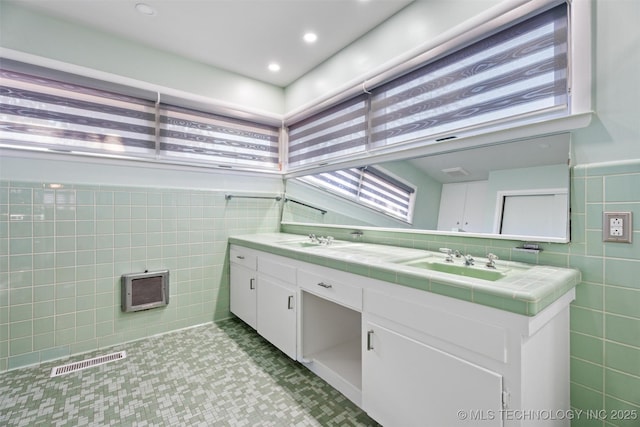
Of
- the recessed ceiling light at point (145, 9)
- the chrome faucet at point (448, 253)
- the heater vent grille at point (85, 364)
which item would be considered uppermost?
the recessed ceiling light at point (145, 9)

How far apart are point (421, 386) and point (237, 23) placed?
103 inches

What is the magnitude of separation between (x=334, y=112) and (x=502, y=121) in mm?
1480

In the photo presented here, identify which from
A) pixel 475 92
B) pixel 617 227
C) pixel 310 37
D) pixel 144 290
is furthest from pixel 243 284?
pixel 617 227

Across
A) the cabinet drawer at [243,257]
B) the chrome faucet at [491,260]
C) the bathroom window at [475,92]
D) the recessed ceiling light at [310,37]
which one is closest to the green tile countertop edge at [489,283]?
the chrome faucet at [491,260]

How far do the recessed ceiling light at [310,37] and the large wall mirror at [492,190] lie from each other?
1.19 metres

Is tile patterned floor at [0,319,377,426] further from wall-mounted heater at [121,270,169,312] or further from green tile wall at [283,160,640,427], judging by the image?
green tile wall at [283,160,640,427]

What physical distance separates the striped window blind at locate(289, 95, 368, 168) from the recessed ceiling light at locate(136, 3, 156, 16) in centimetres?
150

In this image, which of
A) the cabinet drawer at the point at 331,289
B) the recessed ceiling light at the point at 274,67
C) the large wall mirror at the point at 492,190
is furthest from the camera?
the recessed ceiling light at the point at 274,67

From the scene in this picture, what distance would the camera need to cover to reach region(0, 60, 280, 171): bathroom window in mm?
2021

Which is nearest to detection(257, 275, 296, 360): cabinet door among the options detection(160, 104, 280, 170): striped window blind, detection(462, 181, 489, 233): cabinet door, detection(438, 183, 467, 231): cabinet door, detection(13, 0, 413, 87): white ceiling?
detection(438, 183, 467, 231): cabinet door

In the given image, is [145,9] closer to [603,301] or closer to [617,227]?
[617,227]

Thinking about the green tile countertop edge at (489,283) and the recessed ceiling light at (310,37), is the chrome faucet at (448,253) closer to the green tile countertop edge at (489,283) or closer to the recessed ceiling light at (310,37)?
the green tile countertop edge at (489,283)

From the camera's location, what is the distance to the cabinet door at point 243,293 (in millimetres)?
2480

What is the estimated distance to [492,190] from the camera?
1.62 meters
